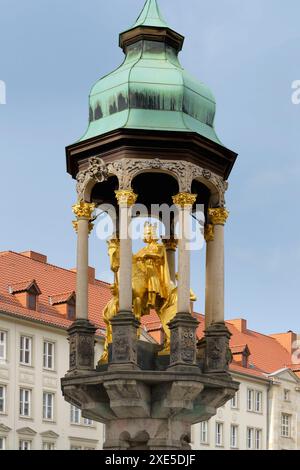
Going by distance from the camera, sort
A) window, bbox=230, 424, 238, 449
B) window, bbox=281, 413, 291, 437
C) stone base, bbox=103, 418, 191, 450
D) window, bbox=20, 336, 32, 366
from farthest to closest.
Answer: window, bbox=281, 413, 291, 437
window, bbox=230, 424, 238, 449
window, bbox=20, 336, 32, 366
stone base, bbox=103, 418, 191, 450

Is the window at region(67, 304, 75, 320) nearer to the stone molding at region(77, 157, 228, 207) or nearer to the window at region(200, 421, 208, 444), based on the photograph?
the window at region(200, 421, 208, 444)

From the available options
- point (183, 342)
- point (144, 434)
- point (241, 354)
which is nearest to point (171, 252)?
point (183, 342)

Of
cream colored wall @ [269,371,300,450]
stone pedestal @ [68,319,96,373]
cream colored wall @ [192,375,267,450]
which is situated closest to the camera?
stone pedestal @ [68,319,96,373]

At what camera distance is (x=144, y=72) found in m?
19.4

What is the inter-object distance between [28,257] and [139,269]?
50.4 meters

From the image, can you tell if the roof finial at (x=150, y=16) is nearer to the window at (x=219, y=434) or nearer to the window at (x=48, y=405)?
the window at (x=48, y=405)

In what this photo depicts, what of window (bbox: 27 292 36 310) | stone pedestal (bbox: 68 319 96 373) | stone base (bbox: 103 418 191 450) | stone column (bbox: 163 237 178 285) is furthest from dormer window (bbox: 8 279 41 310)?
stone base (bbox: 103 418 191 450)

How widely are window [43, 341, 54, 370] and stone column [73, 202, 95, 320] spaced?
43.9 metres

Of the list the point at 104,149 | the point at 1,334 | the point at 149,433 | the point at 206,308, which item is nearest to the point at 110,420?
the point at 149,433

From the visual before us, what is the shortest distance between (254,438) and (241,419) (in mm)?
2483

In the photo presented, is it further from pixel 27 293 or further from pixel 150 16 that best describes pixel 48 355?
pixel 150 16

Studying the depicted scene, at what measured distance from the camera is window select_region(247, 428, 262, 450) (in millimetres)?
79875

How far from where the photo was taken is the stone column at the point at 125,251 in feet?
60.4

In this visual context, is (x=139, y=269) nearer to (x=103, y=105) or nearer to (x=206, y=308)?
(x=206, y=308)
